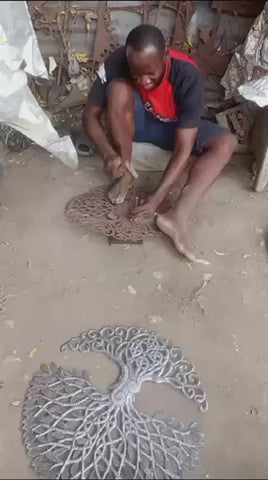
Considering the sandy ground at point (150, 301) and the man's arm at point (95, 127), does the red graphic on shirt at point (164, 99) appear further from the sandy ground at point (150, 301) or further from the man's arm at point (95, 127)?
the sandy ground at point (150, 301)

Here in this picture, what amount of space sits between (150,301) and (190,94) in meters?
0.69

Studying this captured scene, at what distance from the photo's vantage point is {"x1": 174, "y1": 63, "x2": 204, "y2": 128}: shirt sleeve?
2256mm

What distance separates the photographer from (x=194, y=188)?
93.6 inches

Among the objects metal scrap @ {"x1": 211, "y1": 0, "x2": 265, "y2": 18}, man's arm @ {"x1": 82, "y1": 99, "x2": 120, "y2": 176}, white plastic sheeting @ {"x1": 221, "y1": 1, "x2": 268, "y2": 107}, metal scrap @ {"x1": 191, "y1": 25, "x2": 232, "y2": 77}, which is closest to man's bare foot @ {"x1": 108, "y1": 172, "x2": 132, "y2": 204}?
man's arm @ {"x1": 82, "y1": 99, "x2": 120, "y2": 176}

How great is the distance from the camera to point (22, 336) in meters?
2.04

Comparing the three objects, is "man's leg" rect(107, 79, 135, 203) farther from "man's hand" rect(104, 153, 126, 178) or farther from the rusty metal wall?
the rusty metal wall

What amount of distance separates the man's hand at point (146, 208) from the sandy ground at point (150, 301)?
0.11 metres

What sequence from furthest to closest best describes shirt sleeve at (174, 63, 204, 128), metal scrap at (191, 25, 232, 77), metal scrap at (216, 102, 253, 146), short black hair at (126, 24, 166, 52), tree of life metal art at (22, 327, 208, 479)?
metal scrap at (191, 25, 232, 77)
metal scrap at (216, 102, 253, 146)
shirt sleeve at (174, 63, 204, 128)
short black hair at (126, 24, 166, 52)
tree of life metal art at (22, 327, 208, 479)

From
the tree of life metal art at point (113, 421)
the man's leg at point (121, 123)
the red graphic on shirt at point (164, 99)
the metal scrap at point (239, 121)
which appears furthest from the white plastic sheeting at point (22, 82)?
the tree of life metal art at point (113, 421)

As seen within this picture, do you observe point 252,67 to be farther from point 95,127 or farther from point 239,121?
point 95,127

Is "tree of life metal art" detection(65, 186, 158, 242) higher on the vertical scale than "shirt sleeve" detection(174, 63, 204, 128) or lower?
lower

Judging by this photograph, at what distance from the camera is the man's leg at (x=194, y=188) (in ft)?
7.54

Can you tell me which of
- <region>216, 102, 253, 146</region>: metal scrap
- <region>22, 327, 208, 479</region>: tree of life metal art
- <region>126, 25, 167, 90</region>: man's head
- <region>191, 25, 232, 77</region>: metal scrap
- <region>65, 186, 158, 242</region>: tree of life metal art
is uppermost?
<region>126, 25, 167, 90</region>: man's head

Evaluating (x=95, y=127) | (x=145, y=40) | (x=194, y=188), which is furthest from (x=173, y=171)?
(x=145, y=40)
